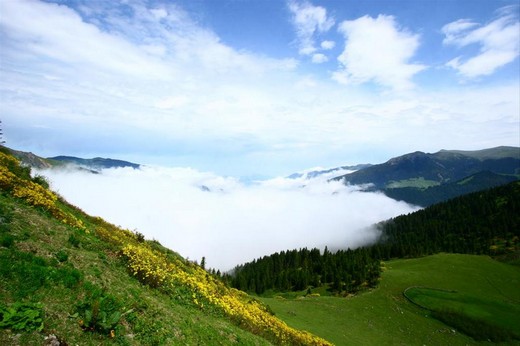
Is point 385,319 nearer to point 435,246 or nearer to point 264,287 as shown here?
point 264,287

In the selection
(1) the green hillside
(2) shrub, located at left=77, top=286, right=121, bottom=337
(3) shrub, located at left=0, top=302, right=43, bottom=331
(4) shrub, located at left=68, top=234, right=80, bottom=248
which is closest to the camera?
(3) shrub, located at left=0, top=302, right=43, bottom=331

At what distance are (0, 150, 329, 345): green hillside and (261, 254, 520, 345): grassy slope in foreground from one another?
88.5 feet

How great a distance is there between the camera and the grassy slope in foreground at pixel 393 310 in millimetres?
55000

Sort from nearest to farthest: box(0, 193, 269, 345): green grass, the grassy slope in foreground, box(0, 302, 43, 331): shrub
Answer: box(0, 302, 43, 331): shrub, box(0, 193, 269, 345): green grass, the grassy slope in foreground

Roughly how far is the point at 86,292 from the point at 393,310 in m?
72.0

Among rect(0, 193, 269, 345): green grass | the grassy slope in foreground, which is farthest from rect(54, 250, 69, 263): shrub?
the grassy slope in foreground

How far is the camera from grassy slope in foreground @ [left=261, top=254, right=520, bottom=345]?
5500cm

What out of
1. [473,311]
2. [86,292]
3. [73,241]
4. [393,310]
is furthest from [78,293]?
[473,311]

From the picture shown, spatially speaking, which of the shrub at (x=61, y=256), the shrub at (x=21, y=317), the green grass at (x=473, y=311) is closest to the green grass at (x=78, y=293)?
the shrub at (x=61, y=256)

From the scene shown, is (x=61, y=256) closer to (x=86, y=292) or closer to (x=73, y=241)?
(x=86, y=292)

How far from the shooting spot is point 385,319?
66.4 metres

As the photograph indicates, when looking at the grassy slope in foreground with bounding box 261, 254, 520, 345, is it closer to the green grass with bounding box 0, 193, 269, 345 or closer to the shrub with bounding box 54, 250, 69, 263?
the green grass with bounding box 0, 193, 269, 345

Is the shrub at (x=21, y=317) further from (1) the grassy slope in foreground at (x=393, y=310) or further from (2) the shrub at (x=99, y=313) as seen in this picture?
(1) the grassy slope in foreground at (x=393, y=310)

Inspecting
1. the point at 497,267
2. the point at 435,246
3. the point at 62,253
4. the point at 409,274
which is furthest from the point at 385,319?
the point at 435,246
